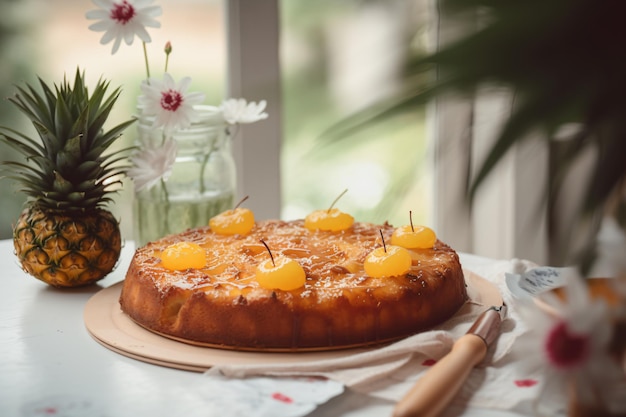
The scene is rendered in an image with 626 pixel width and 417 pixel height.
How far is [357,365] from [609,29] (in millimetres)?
751

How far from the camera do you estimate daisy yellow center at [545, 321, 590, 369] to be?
0.76 m

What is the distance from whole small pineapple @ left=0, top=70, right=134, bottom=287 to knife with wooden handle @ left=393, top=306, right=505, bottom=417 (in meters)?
0.81

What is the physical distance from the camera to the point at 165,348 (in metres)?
1.26

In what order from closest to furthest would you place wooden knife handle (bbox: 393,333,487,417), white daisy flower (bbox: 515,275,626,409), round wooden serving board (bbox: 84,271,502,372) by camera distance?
white daisy flower (bbox: 515,275,626,409) → wooden knife handle (bbox: 393,333,487,417) → round wooden serving board (bbox: 84,271,502,372)

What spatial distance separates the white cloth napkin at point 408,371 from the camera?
1.07 metres

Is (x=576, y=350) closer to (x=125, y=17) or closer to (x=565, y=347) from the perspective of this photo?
(x=565, y=347)

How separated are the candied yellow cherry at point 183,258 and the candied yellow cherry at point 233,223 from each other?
0.24 m

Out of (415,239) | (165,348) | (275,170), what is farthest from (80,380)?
(275,170)

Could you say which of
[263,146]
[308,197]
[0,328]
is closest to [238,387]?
[0,328]

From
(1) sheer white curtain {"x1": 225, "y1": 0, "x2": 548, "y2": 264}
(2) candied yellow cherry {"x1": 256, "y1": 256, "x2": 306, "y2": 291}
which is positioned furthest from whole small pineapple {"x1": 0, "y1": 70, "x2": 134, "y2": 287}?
(2) candied yellow cherry {"x1": 256, "y1": 256, "x2": 306, "y2": 291}

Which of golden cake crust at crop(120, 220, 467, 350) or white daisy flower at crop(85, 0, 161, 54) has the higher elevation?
white daisy flower at crop(85, 0, 161, 54)

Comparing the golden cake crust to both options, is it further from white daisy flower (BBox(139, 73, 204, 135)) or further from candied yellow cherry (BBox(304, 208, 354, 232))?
white daisy flower (BBox(139, 73, 204, 135))

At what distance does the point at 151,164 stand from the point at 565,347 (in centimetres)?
118

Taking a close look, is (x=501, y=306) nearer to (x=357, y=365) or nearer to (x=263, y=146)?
(x=357, y=365)
